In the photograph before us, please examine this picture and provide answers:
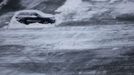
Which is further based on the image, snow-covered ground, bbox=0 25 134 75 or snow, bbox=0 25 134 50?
snow, bbox=0 25 134 50

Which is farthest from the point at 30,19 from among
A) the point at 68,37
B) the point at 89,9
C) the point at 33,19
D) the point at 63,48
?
the point at 63,48

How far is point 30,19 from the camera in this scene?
13492 millimetres

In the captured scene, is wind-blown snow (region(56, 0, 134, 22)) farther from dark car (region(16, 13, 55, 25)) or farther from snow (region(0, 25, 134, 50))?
snow (region(0, 25, 134, 50))

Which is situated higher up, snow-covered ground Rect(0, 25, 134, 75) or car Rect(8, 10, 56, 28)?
car Rect(8, 10, 56, 28)

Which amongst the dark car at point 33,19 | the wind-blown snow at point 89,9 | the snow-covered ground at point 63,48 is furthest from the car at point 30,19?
the wind-blown snow at point 89,9

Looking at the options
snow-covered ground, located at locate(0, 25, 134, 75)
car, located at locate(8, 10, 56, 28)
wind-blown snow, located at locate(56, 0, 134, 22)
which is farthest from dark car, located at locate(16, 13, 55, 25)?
snow-covered ground, located at locate(0, 25, 134, 75)

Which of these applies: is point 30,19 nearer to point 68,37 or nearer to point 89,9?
point 68,37

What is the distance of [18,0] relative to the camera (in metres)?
16.2

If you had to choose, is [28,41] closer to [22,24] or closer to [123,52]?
[22,24]

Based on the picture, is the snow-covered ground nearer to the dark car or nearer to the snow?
the snow

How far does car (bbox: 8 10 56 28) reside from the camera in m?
13.1

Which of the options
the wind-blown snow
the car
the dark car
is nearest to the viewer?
the car

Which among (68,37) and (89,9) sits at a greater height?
(89,9)

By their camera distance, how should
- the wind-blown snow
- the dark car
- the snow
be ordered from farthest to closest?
the wind-blown snow < the dark car < the snow
